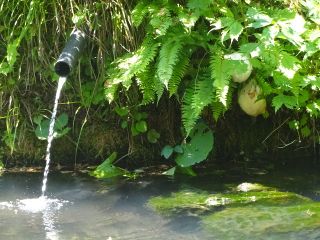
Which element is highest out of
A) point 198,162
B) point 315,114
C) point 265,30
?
point 265,30

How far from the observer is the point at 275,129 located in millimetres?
4520

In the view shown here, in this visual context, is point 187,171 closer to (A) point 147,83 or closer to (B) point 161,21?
(A) point 147,83

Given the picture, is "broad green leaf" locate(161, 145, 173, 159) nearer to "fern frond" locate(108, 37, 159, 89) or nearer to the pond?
the pond

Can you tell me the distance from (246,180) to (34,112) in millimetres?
1775

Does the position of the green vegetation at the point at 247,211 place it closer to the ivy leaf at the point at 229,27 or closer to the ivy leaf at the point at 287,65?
the ivy leaf at the point at 287,65

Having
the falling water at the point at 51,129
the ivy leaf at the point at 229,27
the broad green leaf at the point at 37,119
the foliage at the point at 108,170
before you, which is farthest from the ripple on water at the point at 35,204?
the ivy leaf at the point at 229,27

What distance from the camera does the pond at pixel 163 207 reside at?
321cm

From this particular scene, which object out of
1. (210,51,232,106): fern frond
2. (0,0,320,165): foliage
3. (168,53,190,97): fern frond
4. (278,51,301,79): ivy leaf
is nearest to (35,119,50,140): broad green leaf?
(0,0,320,165): foliage

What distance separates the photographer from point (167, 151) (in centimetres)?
434

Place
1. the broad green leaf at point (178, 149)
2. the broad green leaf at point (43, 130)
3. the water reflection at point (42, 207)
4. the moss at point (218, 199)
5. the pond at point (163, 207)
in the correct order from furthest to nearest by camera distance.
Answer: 1. the broad green leaf at point (43, 130)
2. the broad green leaf at point (178, 149)
3. the moss at point (218, 199)
4. the water reflection at point (42, 207)
5. the pond at point (163, 207)

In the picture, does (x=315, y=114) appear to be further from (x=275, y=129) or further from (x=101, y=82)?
(x=101, y=82)

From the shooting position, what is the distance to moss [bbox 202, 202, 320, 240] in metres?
3.10

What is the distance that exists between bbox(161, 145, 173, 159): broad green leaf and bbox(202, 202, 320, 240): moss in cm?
92

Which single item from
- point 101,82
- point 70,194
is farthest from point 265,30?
point 70,194
